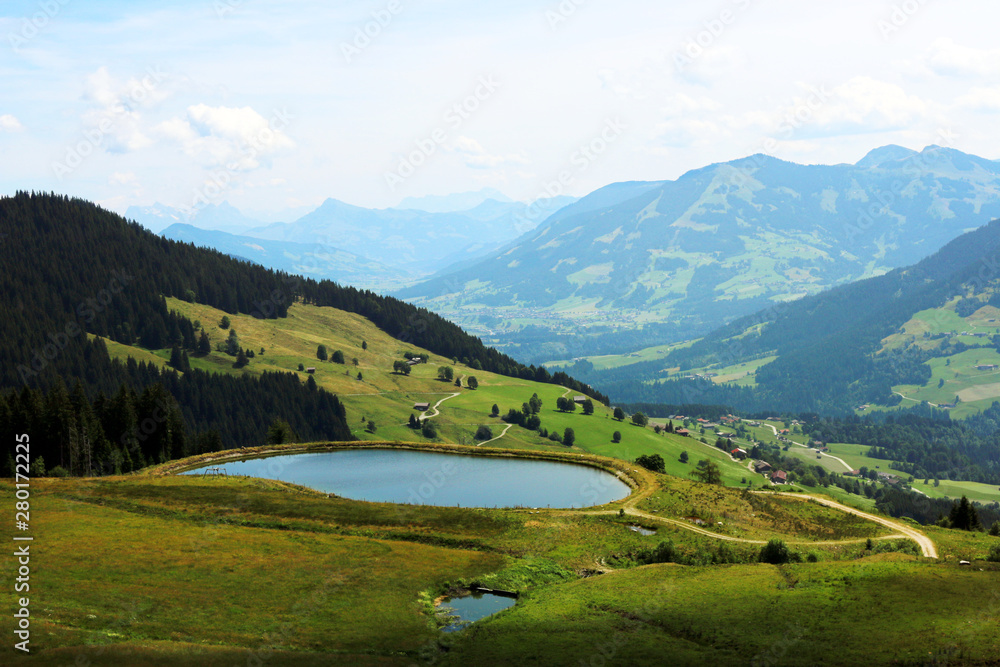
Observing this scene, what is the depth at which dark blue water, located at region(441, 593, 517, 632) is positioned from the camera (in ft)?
167

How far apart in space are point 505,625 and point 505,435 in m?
139

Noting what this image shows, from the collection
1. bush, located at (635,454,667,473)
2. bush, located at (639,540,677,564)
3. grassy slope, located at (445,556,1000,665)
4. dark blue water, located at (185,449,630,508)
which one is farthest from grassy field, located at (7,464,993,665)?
bush, located at (635,454,667,473)

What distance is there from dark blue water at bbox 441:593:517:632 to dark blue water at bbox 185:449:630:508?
101ft

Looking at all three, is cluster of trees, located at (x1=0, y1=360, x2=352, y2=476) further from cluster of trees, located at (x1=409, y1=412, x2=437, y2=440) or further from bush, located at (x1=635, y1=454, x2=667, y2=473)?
bush, located at (x1=635, y1=454, x2=667, y2=473)

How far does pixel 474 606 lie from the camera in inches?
2111

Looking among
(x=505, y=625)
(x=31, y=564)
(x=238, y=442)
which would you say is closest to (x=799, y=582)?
(x=505, y=625)

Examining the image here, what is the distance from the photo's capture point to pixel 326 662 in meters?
40.1

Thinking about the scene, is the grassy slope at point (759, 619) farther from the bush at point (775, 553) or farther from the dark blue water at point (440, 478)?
the dark blue water at point (440, 478)

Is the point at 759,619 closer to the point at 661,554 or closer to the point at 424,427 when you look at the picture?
the point at 661,554

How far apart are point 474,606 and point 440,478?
48047mm

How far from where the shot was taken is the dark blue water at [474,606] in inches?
2008

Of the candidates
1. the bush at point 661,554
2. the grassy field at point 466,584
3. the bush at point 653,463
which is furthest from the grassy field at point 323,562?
the bush at point 653,463

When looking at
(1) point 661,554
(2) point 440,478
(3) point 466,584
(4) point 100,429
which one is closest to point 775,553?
(1) point 661,554

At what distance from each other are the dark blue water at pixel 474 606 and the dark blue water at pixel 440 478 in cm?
3090
